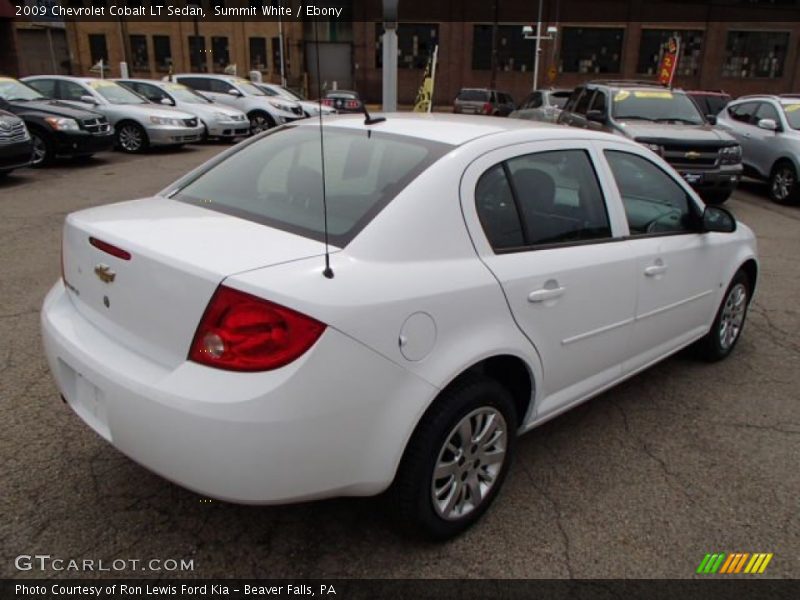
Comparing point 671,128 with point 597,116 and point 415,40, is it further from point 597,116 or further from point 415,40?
point 415,40

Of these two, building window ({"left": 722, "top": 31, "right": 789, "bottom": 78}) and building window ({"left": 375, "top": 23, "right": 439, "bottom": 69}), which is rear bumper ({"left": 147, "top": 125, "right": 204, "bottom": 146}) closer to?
building window ({"left": 375, "top": 23, "right": 439, "bottom": 69})

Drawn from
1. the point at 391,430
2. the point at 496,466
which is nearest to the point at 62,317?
the point at 391,430

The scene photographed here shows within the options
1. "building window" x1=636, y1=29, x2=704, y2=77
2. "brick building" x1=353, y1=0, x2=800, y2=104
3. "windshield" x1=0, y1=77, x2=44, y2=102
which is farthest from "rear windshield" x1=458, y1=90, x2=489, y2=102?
"building window" x1=636, y1=29, x2=704, y2=77

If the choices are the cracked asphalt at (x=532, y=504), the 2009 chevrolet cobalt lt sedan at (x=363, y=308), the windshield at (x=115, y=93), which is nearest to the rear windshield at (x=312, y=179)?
the 2009 chevrolet cobalt lt sedan at (x=363, y=308)

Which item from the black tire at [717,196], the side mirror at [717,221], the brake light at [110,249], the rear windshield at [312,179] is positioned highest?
the rear windshield at [312,179]

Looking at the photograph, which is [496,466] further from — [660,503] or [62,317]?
[62,317]

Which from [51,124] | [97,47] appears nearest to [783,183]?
[51,124]

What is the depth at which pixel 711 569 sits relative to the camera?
252cm

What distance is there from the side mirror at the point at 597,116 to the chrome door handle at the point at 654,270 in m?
8.10

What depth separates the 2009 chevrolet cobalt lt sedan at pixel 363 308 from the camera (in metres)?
2.05

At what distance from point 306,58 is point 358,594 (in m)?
51.4

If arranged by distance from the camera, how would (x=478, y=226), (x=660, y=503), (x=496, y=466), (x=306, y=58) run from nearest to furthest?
(x=478, y=226) → (x=496, y=466) → (x=660, y=503) → (x=306, y=58)

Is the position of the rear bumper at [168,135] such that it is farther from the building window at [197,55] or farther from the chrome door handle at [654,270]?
the building window at [197,55]

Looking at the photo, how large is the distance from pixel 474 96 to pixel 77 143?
17.6 m
